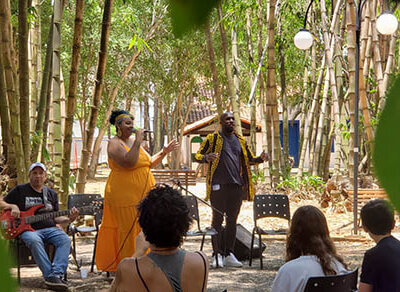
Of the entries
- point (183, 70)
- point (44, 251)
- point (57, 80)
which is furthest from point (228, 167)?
point (183, 70)

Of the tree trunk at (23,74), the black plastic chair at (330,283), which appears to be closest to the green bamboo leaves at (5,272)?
the tree trunk at (23,74)

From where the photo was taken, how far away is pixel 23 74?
12.9 ft

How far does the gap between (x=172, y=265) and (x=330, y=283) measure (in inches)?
28.6

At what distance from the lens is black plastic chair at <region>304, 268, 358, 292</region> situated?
2.57 m

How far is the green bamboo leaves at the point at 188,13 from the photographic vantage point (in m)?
0.18

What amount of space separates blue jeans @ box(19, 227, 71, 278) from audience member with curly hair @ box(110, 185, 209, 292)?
8.54 ft

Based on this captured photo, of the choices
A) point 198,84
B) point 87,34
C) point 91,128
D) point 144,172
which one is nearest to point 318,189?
point 91,128

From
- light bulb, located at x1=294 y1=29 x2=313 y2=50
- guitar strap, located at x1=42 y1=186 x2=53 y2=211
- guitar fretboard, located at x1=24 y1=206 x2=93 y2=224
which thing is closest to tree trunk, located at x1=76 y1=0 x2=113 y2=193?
guitar strap, located at x1=42 y1=186 x2=53 y2=211

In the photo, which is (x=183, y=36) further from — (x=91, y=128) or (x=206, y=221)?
(x=206, y=221)

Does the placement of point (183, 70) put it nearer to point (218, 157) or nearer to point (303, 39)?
point (303, 39)

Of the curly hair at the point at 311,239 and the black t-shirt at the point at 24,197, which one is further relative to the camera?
the black t-shirt at the point at 24,197

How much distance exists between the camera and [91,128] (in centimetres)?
633

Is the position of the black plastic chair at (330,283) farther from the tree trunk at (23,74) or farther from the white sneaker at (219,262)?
the white sneaker at (219,262)

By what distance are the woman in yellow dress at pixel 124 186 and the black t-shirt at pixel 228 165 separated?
94 centimetres
